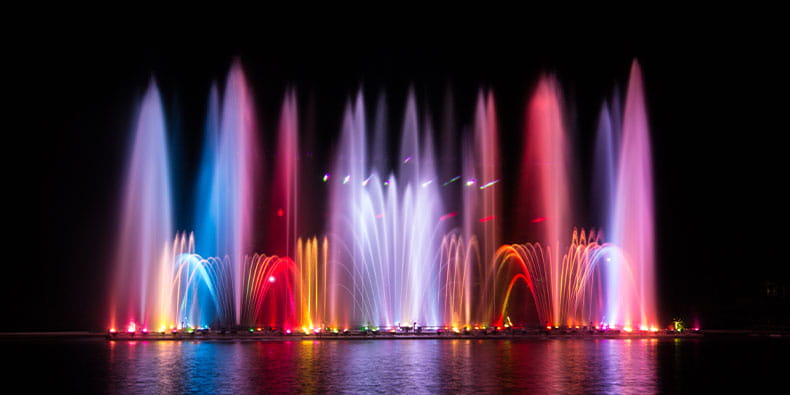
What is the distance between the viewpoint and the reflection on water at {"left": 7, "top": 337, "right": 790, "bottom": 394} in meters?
19.3

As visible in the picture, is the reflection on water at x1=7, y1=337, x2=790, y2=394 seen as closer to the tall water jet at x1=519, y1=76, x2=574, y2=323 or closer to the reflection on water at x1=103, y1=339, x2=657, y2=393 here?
the reflection on water at x1=103, y1=339, x2=657, y2=393

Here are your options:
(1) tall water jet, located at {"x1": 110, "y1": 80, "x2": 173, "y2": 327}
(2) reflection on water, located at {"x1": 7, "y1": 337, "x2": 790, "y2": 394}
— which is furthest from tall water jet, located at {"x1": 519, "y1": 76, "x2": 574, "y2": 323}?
(1) tall water jet, located at {"x1": 110, "y1": 80, "x2": 173, "y2": 327}

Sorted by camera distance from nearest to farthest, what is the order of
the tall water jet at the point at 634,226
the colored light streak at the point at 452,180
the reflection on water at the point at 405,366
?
1. the reflection on water at the point at 405,366
2. the tall water jet at the point at 634,226
3. the colored light streak at the point at 452,180

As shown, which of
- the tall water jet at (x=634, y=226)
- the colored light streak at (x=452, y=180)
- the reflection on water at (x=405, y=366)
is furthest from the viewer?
the colored light streak at (x=452, y=180)

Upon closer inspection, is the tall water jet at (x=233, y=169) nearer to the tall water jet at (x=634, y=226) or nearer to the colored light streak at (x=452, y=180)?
the colored light streak at (x=452, y=180)

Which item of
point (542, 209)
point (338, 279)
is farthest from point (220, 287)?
Answer: point (542, 209)

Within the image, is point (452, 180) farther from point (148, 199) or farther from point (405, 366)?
point (405, 366)

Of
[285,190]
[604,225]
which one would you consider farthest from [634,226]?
[285,190]

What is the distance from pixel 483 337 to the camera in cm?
4028

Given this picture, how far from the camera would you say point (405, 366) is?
79.5ft

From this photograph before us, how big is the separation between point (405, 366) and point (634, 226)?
2692cm

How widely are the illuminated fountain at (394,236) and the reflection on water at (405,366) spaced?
8.59m

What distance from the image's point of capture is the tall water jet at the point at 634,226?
44.6 m

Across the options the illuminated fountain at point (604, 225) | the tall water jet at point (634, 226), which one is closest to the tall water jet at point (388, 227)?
the illuminated fountain at point (604, 225)
